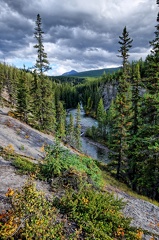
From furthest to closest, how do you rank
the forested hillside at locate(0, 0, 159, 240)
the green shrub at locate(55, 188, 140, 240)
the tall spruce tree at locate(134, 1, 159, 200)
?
the tall spruce tree at locate(134, 1, 159, 200), the green shrub at locate(55, 188, 140, 240), the forested hillside at locate(0, 0, 159, 240)

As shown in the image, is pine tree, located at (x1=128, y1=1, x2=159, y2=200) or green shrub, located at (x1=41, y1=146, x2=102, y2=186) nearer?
green shrub, located at (x1=41, y1=146, x2=102, y2=186)

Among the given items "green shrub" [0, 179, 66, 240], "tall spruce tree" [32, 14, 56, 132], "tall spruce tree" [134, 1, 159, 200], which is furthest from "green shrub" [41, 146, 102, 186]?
"tall spruce tree" [32, 14, 56, 132]

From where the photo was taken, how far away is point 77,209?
6941 mm

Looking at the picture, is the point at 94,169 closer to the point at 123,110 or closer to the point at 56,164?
the point at 56,164

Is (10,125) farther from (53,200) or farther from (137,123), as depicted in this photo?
(53,200)

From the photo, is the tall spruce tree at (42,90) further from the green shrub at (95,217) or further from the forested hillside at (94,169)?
the green shrub at (95,217)

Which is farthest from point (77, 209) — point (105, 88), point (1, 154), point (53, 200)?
point (105, 88)

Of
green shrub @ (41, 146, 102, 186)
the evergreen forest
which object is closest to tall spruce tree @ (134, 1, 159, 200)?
the evergreen forest

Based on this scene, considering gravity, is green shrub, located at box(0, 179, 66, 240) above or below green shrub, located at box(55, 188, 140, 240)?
above

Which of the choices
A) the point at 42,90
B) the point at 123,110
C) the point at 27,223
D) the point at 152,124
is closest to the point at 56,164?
the point at 27,223

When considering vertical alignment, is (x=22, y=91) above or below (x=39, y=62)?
below

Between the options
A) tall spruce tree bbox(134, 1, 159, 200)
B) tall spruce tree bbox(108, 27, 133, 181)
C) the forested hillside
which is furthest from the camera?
tall spruce tree bbox(108, 27, 133, 181)

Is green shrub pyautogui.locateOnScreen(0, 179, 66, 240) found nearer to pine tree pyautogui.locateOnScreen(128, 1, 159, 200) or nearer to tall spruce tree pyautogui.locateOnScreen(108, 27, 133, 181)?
pine tree pyautogui.locateOnScreen(128, 1, 159, 200)

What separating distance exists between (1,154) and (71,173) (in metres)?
5.56
